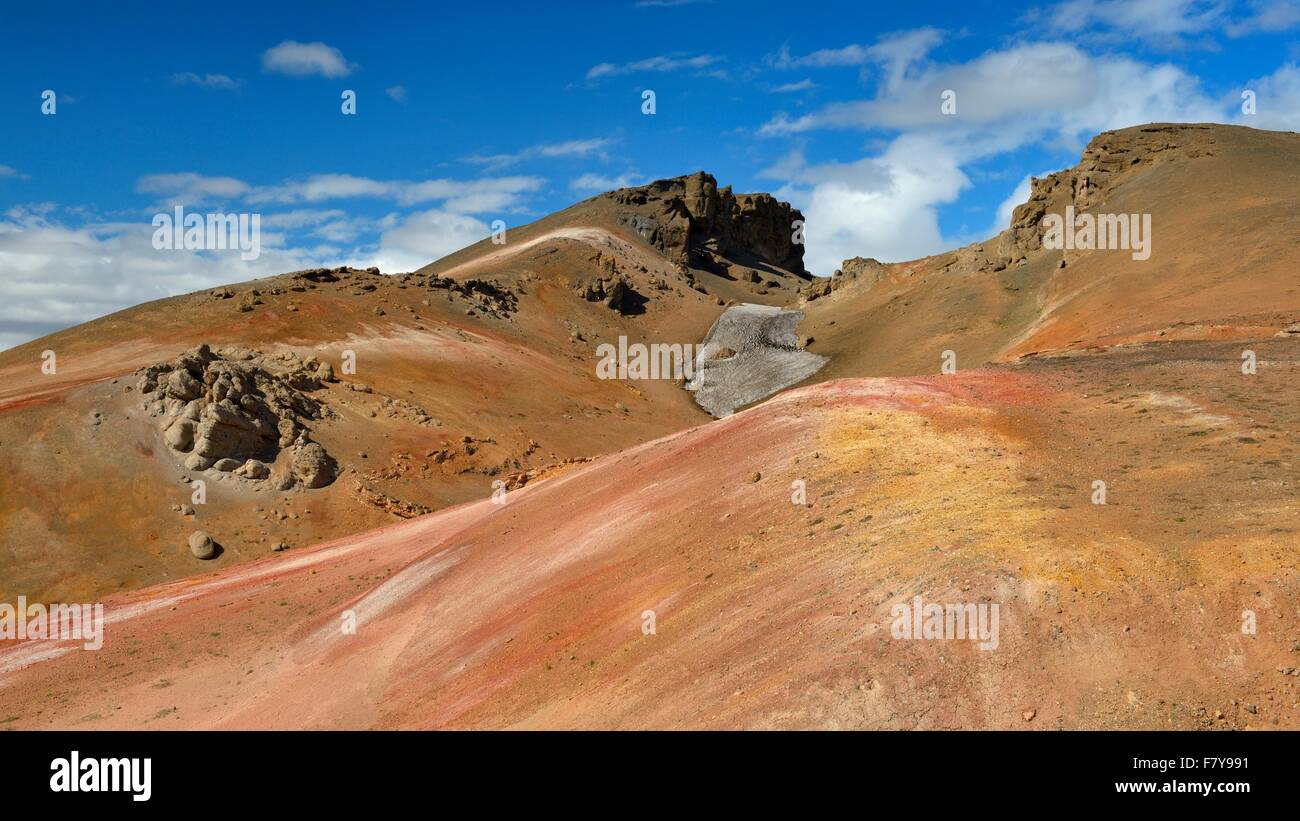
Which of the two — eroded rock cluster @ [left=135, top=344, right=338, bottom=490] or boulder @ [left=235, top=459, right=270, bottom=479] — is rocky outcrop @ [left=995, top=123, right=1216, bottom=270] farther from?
boulder @ [left=235, top=459, right=270, bottom=479]

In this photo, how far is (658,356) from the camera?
68.6m

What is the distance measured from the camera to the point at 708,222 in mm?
107812

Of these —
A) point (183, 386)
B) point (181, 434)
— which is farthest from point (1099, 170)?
point (181, 434)

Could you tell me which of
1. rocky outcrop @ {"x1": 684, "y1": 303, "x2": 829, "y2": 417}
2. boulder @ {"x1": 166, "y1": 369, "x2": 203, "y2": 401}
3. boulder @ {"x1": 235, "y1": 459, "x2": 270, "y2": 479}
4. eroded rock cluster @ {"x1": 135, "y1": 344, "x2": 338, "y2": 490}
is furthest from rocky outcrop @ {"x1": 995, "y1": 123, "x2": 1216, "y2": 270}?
boulder @ {"x1": 166, "y1": 369, "x2": 203, "y2": 401}

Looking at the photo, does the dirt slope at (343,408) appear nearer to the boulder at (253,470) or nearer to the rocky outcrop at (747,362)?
the boulder at (253,470)

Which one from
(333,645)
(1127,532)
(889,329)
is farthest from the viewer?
(889,329)

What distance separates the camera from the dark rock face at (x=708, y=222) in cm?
10125

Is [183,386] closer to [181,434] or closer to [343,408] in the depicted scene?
[181,434]

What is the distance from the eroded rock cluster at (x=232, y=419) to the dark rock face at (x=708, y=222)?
2721 inches

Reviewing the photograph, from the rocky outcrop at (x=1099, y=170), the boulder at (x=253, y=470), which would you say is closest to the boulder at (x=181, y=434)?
the boulder at (x=253, y=470)

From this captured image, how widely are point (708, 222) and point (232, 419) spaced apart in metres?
83.1

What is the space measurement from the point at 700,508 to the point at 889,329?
46.2m
